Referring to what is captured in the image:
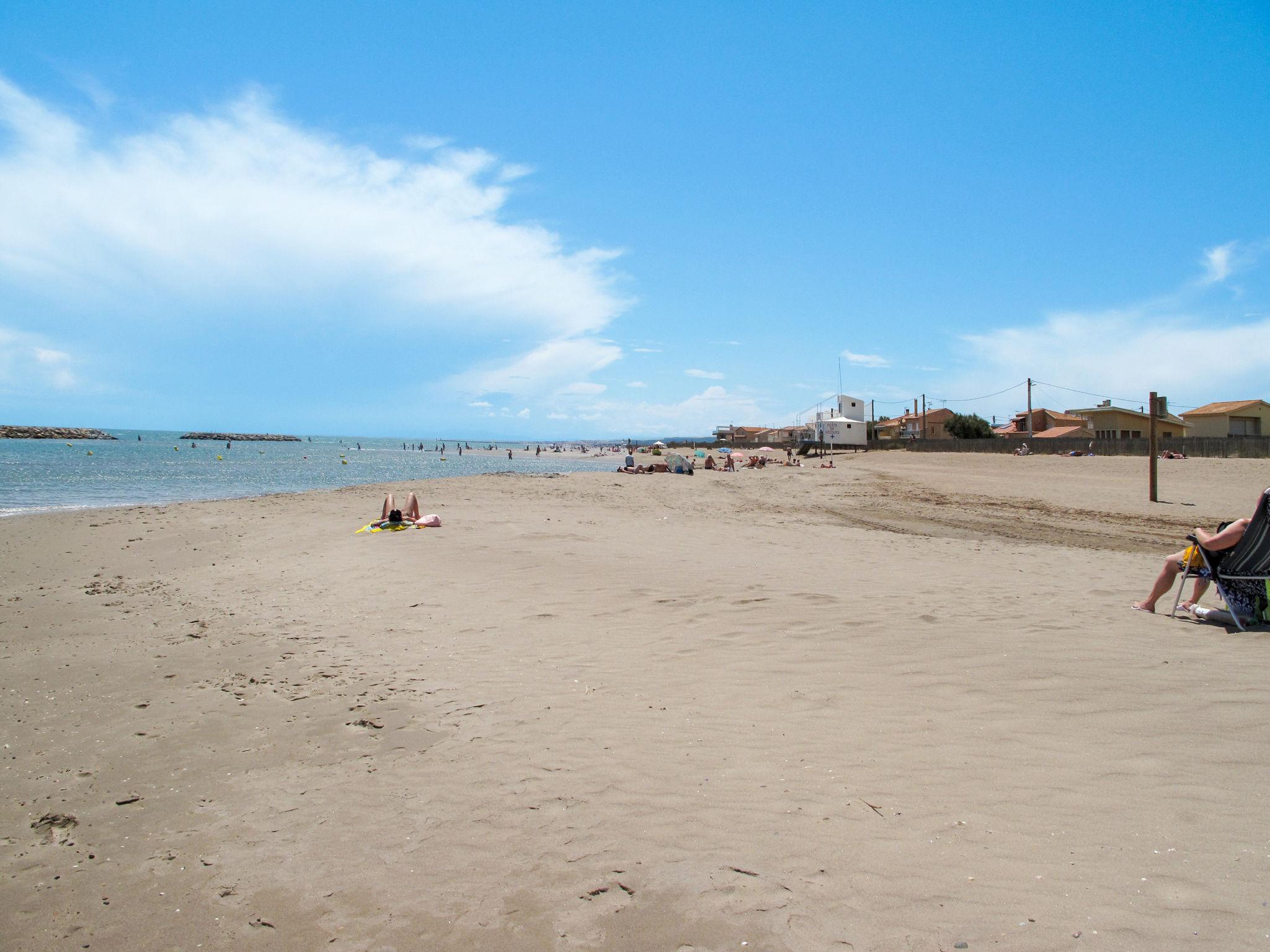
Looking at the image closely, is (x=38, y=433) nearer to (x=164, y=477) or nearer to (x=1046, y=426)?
(x=164, y=477)

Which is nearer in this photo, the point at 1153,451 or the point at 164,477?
the point at 1153,451

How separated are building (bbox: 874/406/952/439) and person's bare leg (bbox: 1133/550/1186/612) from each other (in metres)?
74.5

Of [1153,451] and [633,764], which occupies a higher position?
[1153,451]

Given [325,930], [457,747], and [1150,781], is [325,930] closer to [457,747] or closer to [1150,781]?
[457,747]

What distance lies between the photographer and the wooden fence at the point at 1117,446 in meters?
31.8

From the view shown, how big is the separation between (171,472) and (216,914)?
4291 cm

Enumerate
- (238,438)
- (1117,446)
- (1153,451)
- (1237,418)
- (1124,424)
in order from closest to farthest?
(1153,451), (1117,446), (1237,418), (1124,424), (238,438)

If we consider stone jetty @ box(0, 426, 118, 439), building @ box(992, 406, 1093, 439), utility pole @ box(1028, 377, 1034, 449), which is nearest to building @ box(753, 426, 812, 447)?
building @ box(992, 406, 1093, 439)

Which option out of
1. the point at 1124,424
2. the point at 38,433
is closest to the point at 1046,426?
the point at 1124,424

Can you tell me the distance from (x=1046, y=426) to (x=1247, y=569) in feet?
242

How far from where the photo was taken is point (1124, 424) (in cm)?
5231

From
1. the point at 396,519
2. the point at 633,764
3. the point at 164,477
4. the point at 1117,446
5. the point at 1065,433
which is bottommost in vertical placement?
the point at 633,764

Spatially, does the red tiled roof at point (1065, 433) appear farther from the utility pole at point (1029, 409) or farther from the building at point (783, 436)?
the building at point (783, 436)

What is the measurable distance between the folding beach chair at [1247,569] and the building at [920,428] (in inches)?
2948
